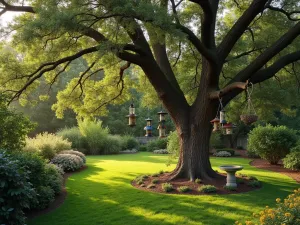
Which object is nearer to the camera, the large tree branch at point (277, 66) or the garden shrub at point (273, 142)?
the large tree branch at point (277, 66)

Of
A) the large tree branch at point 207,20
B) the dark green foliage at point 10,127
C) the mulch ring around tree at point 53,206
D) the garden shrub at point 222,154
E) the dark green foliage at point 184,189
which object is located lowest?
the mulch ring around tree at point 53,206

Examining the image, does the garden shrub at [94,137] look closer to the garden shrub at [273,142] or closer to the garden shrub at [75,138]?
the garden shrub at [75,138]

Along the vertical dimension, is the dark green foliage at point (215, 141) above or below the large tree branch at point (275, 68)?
below

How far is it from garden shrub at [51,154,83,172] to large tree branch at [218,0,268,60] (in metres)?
7.40

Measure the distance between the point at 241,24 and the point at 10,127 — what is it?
6766mm

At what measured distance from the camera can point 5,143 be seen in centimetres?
748

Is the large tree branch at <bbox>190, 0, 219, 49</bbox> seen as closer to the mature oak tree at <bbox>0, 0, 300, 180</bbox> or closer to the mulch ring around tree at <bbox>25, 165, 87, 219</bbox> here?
the mature oak tree at <bbox>0, 0, 300, 180</bbox>

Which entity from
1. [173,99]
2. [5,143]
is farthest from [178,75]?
[5,143]

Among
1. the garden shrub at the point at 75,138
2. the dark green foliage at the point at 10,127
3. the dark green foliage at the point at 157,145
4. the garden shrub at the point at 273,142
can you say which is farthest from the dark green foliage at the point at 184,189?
the dark green foliage at the point at 157,145

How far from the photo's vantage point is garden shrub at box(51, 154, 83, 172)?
12.2 m

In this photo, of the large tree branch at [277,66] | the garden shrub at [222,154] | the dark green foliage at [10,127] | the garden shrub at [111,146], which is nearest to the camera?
the dark green foliage at [10,127]

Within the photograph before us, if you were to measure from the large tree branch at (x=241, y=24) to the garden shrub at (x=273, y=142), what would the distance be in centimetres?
695

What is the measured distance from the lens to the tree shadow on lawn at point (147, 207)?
6.04 meters

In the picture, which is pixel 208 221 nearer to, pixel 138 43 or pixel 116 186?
pixel 116 186
